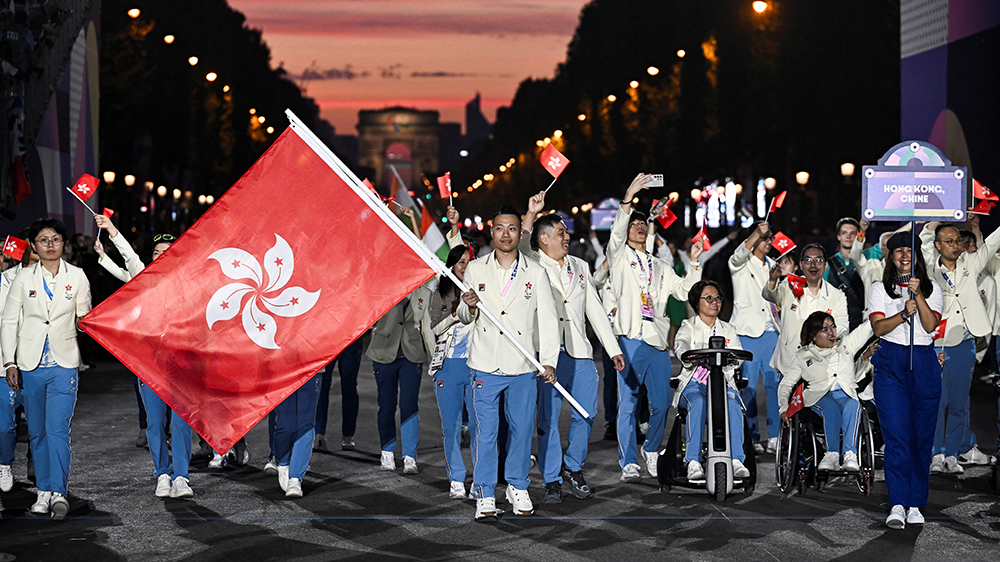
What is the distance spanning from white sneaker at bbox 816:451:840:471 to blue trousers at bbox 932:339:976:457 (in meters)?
1.76

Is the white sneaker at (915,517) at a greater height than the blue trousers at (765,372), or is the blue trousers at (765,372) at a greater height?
the blue trousers at (765,372)

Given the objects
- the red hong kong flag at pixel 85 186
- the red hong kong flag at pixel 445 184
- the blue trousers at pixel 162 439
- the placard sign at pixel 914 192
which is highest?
the red hong kong flag at pixel 445 184

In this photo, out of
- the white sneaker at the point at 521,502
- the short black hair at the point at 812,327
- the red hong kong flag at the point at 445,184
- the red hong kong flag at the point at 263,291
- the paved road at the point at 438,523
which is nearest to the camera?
the paved road at the point at 438,523

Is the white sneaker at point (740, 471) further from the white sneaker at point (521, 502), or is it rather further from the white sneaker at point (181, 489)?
the white sneaker at point (181, 489)

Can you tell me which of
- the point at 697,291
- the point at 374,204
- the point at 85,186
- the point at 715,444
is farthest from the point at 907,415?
the point at 85,186

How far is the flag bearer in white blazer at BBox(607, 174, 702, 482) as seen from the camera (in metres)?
10.2

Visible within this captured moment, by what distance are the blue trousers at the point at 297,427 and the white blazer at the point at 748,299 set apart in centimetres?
402

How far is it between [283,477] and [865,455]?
4160 millimetres

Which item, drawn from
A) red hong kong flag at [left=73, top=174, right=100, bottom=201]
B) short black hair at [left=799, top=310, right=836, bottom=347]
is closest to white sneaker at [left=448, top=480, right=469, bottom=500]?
short black hair at [left=799, top=310, right=836, bottom=347]

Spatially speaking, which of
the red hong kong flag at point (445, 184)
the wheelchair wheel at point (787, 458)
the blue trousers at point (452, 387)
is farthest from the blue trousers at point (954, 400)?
the red hong kong flag at point (445, 184)

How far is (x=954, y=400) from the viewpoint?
10547mm

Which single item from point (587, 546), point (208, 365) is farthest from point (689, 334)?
point (208, 365)

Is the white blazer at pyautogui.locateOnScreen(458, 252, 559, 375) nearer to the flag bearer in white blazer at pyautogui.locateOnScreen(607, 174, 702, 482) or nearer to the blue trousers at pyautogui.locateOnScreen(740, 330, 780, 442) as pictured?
the flag bearer in white blazer at pyautogui.locateOnScreen(607, 174, 702, 482)

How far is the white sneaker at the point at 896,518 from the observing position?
8.08 meters
